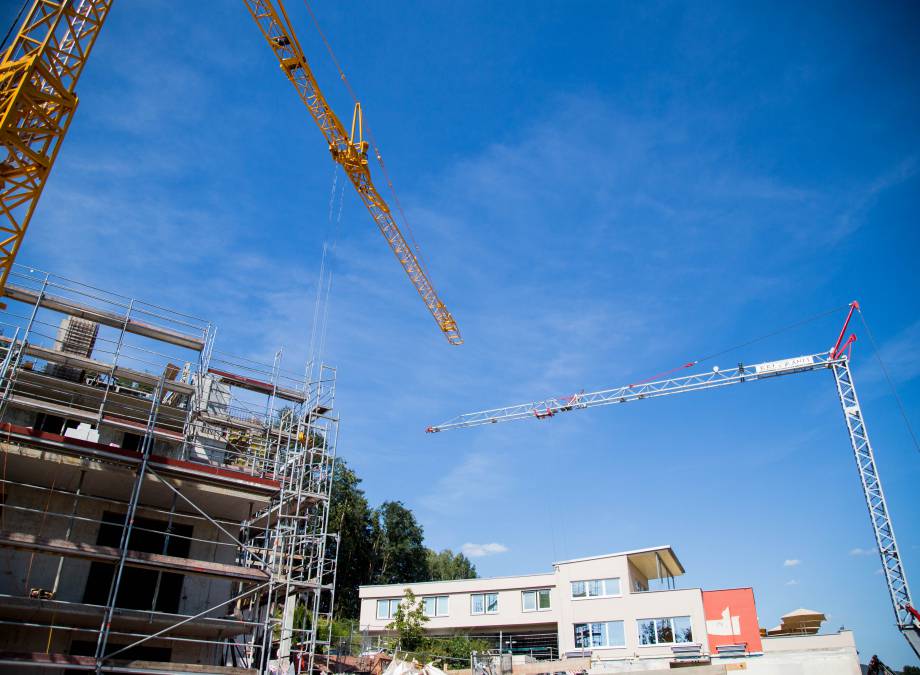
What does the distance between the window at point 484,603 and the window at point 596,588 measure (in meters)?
7.16

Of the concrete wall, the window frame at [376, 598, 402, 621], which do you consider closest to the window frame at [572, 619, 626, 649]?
the window frame at [376, 598, 402, 621]

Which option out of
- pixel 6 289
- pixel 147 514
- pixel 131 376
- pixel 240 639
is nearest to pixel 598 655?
pixel 240 639

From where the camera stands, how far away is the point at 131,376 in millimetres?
24906

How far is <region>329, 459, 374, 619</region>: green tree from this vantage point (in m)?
64.9

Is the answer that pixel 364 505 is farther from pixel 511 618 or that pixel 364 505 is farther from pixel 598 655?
pixel 598 655

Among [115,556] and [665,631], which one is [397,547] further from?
[115,556]

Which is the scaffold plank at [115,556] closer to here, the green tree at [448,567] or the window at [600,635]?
the window at [600,635]

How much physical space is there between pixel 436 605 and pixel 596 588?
13308 mm

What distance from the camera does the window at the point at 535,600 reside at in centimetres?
4522

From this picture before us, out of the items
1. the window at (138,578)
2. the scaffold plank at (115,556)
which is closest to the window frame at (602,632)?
the scaffold plank at (115,556)

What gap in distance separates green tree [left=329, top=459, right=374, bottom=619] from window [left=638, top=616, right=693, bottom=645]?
32871mm

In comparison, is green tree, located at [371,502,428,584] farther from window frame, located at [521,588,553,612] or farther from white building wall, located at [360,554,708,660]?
window frame, located at [521,588,553,612]

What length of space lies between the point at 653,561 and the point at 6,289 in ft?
132

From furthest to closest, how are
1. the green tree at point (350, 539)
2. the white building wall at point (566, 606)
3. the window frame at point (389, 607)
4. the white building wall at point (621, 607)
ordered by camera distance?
the green tree at point (350, 539) < the window frame at point (389, 607) < the white building wall at point (566, 606) < the white building wall at point (621, 607)
